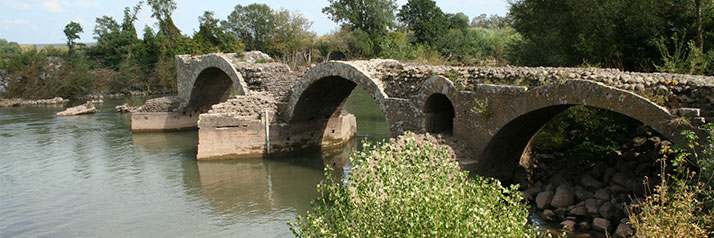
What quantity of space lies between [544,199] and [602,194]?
1.20 m

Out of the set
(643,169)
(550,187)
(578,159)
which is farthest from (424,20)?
(643,169)

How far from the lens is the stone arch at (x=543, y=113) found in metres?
9.72

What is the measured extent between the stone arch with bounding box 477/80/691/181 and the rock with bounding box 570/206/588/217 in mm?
2073

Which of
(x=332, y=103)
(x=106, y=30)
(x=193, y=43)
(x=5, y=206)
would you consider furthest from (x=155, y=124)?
(x=106, y=30)

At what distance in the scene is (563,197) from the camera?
1267cm

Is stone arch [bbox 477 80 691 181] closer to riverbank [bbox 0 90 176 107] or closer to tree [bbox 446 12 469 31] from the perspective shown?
riverbank [bbox 0 90 176 107]

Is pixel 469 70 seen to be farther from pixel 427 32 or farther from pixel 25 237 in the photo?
pixel 427 32

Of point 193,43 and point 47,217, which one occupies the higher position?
point 193,43

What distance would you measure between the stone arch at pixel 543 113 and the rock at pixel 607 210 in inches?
83.3

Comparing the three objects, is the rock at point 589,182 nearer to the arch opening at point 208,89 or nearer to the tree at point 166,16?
the arch opening at point 208,89

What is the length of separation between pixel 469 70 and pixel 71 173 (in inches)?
529

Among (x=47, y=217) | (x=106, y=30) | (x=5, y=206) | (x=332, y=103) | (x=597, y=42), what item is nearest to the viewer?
(x=47, y=217)

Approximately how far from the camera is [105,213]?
1473 centimetres

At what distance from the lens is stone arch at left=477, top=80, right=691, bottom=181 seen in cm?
972
